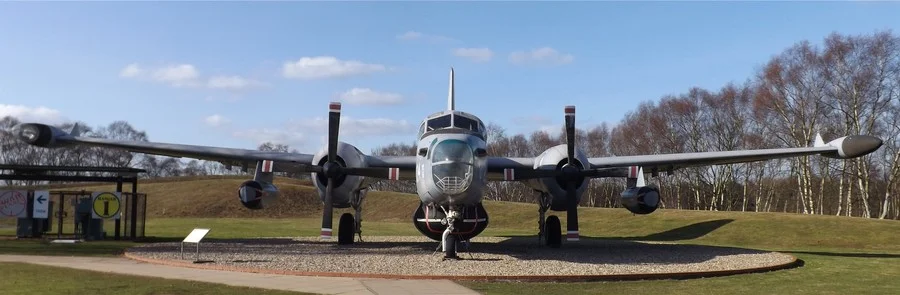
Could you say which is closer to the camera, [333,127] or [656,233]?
[333,127]

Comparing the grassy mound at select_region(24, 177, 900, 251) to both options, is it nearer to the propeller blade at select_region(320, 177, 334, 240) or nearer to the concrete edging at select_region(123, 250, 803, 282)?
the propeller blade at select_region(320, 177, 334, 240)

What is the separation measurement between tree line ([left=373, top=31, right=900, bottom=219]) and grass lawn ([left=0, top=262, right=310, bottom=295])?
42.7 m

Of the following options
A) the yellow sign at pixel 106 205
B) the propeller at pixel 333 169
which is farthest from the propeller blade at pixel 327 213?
the yellow sign at pixel 106 205

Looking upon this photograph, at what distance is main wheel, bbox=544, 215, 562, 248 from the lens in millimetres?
22188

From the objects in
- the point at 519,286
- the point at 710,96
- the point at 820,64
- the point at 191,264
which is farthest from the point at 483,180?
the point at 710,96

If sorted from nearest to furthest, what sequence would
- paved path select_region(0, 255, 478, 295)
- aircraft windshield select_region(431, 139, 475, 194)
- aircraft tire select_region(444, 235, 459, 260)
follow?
paved path select_region(0, 255, 478, 295) < aircraft windshield select_region(431, 139, 475, 194) < aircraft tire select_region(444, 235, 459, 260)

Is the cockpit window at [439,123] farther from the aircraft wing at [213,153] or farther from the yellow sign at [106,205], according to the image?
the yellow sign at [106,205]

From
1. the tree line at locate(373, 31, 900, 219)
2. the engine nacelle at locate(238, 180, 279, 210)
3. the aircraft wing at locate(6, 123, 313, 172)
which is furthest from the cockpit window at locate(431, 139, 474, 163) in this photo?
the tree line at locate(373, 31, 900, 219)

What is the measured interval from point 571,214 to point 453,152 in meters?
5.39

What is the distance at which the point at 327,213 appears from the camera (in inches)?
749

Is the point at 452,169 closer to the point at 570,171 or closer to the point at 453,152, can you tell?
the point at 453,152

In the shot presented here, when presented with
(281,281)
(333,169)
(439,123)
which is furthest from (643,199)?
(281,281)

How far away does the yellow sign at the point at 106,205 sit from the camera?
2391 centimetres

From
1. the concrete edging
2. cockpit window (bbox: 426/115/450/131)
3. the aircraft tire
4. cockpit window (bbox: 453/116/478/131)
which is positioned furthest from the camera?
cockpit window (bbox: 426/115/450/131)
